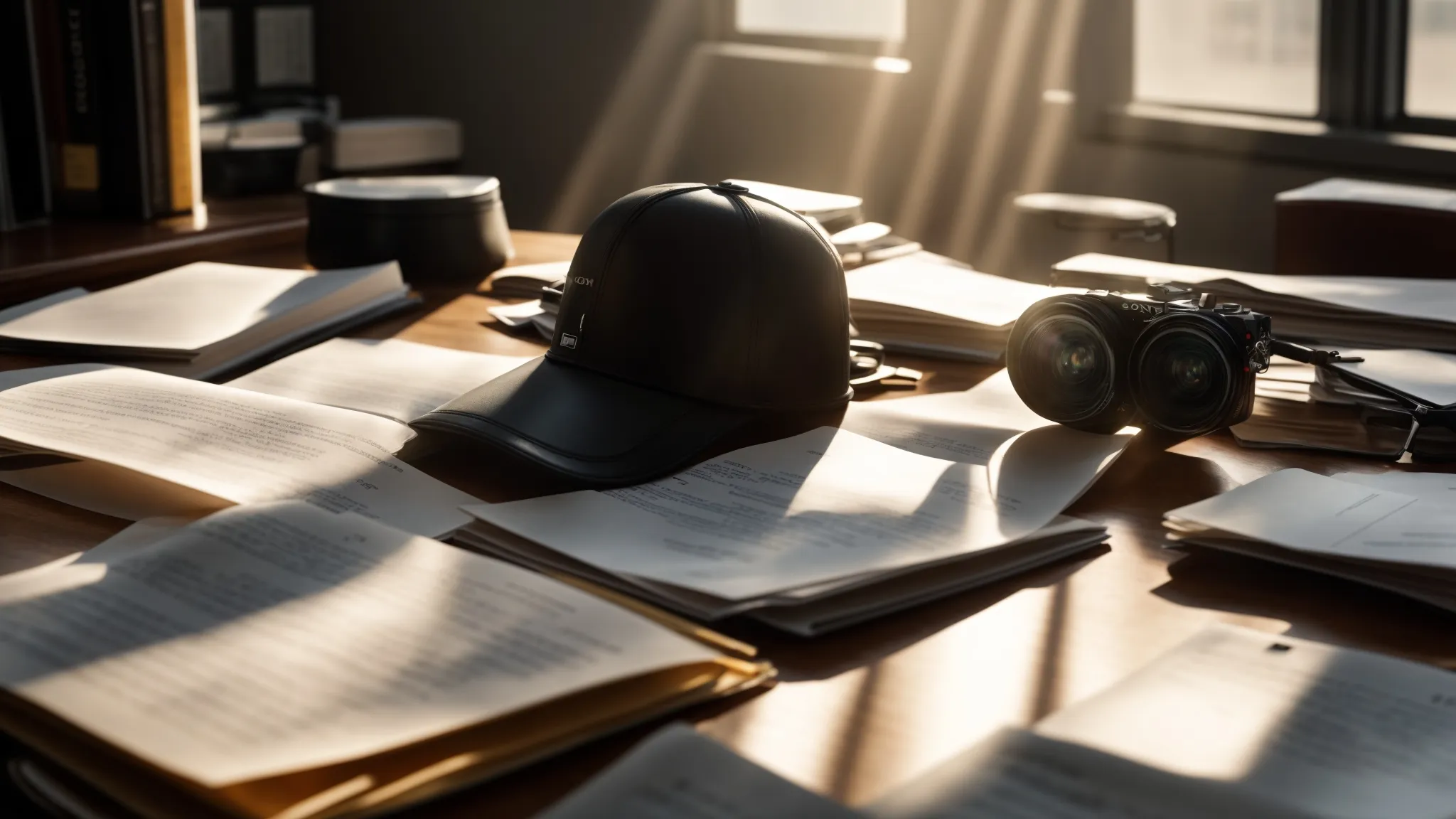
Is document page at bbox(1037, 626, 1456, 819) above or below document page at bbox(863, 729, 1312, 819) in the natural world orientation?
below

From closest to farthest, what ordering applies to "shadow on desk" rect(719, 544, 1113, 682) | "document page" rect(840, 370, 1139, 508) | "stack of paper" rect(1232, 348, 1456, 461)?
"shadow on desk" rect(719, 544, 1113, 682)
"document page" rect(840, 370, 1139, 508)
"stack of paper" rect(1232, 348, 1456, 461)

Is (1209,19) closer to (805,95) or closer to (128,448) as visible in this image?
(805,95)

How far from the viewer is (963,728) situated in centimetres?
57

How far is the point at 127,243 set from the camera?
5.23ft

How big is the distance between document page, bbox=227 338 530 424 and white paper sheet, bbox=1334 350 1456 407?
669 millimetres

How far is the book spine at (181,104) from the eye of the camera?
5.50 ft

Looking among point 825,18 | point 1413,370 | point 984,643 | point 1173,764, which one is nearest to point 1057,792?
point 1173,764

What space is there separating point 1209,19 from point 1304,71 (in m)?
0.31

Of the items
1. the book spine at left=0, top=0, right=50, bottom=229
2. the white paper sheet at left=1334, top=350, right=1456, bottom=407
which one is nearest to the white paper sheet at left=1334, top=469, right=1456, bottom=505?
the white paper sheet at left=1334, top=350, right=1456, bottom=407

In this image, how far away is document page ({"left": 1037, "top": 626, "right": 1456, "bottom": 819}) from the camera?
1.65ft

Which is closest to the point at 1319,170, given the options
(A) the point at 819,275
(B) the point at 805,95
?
(B) the point at 805,95

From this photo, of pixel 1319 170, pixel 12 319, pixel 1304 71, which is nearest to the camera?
pixel 12 319

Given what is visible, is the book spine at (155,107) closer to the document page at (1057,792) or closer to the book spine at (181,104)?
the book spine at (181,104)

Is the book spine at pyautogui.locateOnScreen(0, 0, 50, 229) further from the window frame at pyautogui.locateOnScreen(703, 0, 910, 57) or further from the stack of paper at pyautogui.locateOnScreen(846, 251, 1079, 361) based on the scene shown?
the window frame at pyautogui.locateOnScreen(703, 0, 910, 57)
